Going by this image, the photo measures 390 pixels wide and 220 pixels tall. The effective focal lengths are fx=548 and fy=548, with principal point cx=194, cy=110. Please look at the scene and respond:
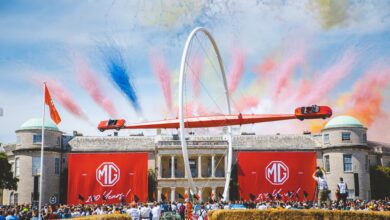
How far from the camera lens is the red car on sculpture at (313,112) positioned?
152ft

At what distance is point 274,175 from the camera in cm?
7506

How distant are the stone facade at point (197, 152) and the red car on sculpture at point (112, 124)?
22.7 meters

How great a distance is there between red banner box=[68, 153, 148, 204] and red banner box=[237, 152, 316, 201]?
536 inches

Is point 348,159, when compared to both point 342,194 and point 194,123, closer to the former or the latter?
point 194,123

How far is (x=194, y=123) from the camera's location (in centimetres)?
5041

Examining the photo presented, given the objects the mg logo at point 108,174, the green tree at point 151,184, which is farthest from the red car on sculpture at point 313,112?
the green tree at point 151,184

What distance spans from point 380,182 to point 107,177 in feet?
131

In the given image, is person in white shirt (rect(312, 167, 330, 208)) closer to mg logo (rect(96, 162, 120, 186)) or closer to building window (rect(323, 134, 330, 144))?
mg logo (rect(96, 162, 120, 186))

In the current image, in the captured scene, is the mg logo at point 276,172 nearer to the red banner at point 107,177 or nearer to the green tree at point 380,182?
the green tree at point 380,182

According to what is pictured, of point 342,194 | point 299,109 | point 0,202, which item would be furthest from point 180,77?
point 0,202

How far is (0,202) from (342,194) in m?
64.8

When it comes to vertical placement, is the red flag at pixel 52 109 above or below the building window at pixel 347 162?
above

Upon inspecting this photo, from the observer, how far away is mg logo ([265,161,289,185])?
2950 inches

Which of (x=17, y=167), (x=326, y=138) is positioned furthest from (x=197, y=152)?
(x=17, y=167)
